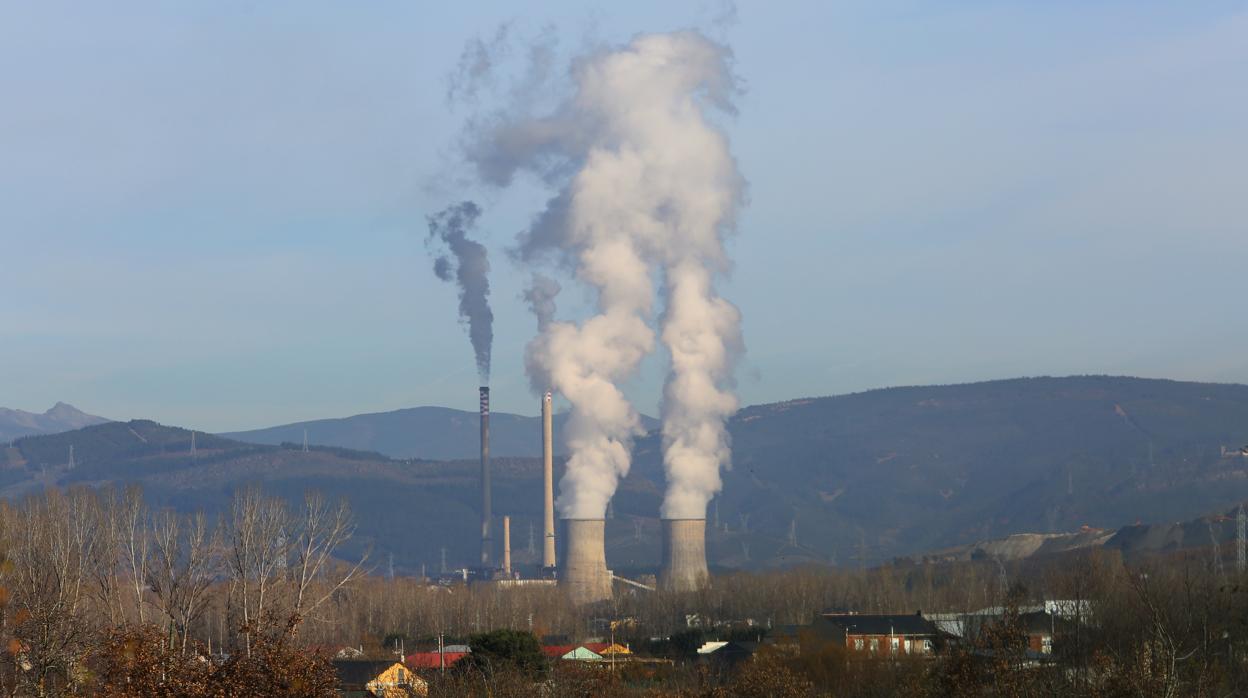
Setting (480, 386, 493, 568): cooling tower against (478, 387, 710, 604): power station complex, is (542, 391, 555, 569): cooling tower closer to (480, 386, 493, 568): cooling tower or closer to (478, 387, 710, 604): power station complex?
(478, 387, 710, 604): power station complex

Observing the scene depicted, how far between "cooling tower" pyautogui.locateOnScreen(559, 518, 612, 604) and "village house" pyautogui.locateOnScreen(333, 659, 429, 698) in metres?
29.3

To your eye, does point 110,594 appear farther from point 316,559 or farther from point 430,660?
point 316,559

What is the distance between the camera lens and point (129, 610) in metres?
47.0

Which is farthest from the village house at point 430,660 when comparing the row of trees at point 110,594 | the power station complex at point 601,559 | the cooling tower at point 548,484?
the cooling tower at point 548,484

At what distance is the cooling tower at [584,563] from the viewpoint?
243ft

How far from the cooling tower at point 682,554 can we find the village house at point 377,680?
30.4 meters

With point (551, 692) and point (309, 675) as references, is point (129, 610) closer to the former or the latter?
point (551, 692)

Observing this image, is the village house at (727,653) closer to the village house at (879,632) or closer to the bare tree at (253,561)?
the village house at (879,632)

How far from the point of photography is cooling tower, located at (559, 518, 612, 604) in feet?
243

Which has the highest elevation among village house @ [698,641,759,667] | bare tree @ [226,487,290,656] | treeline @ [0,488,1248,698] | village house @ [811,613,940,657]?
bare tree @ [226,487,290,656]

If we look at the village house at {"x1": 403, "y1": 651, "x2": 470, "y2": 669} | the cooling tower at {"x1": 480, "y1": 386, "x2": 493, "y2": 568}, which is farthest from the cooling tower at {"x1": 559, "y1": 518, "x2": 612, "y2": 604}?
the village house at {"x1": 403, "y1": 651, "x2": 470, "y2": 669}

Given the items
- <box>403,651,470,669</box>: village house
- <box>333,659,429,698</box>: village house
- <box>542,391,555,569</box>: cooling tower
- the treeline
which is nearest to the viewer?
the treeline

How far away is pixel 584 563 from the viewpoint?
75.2 m

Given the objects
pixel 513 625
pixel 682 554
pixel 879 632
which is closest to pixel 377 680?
pixel 879 632
